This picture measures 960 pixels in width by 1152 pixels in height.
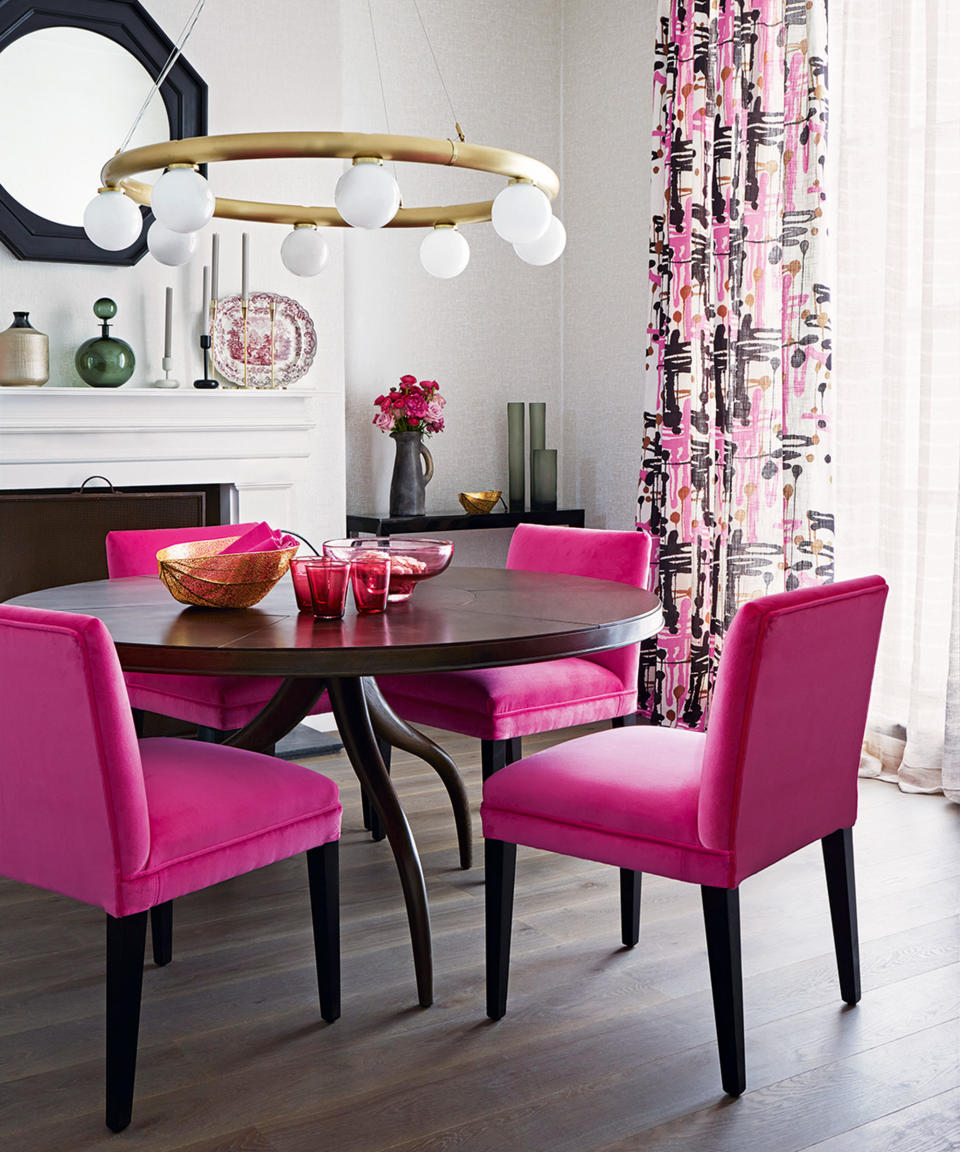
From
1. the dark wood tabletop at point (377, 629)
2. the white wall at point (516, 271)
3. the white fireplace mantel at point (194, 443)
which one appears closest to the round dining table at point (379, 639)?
the dark wood tabletop at point (377, 629)

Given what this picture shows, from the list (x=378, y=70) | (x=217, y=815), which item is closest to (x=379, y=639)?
(x=217, y=815)

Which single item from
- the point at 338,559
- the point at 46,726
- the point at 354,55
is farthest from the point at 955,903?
the point at 354,55

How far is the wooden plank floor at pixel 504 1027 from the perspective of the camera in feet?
6.05

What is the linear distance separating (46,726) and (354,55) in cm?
373

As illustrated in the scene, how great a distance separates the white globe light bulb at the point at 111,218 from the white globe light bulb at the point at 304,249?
19.0 inches

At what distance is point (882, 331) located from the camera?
3.74m

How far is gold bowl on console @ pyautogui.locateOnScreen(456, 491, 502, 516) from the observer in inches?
189

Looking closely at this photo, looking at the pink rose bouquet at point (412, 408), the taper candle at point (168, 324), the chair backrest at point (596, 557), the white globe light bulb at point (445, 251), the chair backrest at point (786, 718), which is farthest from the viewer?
the pink rose bouquet at point (412, 408)

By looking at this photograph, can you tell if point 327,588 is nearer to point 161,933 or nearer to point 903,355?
point 161,933

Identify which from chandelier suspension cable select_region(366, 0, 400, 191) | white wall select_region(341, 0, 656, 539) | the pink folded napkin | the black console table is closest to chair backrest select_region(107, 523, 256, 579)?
the pink folded napkin

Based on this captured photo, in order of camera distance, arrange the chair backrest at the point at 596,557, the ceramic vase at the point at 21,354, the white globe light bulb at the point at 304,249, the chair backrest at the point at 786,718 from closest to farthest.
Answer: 1. the chair backrest at the point at 786,718
2. the white globe light bulb at the point at 304,249
3. the chair backrest at the point at 596,557
4. the ceramic vase at the point at 21,354

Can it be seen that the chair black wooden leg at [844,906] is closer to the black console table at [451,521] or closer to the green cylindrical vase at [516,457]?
the black console table at [451,521]

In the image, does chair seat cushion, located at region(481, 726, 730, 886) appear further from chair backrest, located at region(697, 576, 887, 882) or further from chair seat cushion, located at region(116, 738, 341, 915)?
A: chair seat cushion, located at region(116, 738, 341, 915)

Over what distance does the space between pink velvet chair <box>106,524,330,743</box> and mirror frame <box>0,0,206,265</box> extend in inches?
42.9
